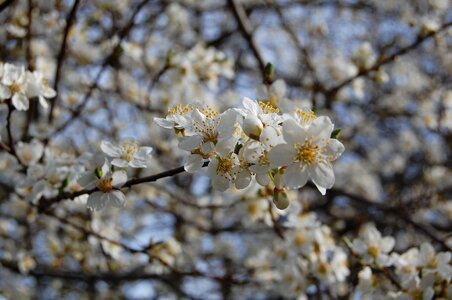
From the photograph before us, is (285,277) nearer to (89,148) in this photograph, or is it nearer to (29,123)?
(29,123)

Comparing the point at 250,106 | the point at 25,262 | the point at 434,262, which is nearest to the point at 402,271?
the point at 434,262

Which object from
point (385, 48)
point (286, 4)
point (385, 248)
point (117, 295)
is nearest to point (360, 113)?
point (286, 4)

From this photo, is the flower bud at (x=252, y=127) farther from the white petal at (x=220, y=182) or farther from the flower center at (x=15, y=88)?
the flower center at (x=15, y=88)

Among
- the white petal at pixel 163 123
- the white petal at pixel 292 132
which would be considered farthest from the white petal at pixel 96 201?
the white petal at pixel 292 132

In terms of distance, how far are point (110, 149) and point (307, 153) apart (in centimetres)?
75

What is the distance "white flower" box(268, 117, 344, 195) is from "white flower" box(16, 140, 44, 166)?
4.30 feet

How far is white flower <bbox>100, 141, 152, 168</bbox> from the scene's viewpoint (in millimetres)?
1646

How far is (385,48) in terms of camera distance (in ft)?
10.7

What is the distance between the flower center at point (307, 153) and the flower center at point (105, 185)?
71 cm

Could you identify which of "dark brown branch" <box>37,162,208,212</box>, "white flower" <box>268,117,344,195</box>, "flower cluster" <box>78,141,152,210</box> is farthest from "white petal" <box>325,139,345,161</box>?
"flower cluster" <box>78,141,152,210</box>

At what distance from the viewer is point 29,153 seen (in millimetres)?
2166

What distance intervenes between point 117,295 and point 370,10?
5.00 meters

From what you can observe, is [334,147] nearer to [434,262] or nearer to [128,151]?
[128,151]

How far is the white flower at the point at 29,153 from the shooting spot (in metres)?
2.15
